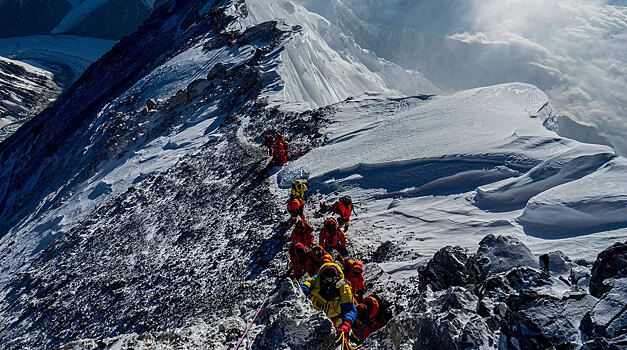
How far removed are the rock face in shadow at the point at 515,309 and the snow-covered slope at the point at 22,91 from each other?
78893 millimetres

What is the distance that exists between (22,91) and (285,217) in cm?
8423

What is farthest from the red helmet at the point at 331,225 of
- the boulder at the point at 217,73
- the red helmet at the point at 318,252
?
the boulder at the point at 217,73

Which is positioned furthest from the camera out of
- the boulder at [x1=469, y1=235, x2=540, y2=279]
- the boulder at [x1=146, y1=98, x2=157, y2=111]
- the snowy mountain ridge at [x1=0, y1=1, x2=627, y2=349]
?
the boulder at [x1=146, y1=98, x2=157, y2=111]

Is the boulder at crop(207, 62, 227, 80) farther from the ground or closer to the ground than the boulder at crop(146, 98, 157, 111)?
farther from the ground

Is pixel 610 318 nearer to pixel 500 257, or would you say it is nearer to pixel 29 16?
pixel 500 257

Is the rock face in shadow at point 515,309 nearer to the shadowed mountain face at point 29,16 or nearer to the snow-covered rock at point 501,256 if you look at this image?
the snow-covered rock at point 501,256

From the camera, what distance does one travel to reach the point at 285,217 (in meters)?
12.5

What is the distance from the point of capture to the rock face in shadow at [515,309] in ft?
12.9

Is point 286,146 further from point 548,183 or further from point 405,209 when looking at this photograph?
point 548,183

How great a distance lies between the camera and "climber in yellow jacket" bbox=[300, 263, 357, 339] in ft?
23.9

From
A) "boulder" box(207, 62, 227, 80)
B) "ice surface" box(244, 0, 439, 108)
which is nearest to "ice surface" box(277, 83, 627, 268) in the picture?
"ice surface" box(244, 0, 439, 108)

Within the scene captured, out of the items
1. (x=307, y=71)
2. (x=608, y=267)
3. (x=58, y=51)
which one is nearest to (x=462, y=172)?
(x=608, y=267)

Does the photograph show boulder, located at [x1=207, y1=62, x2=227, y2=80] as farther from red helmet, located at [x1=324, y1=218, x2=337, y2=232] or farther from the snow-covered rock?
the snow-covered rock

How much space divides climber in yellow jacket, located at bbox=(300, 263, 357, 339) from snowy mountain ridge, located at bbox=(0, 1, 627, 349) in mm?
788
